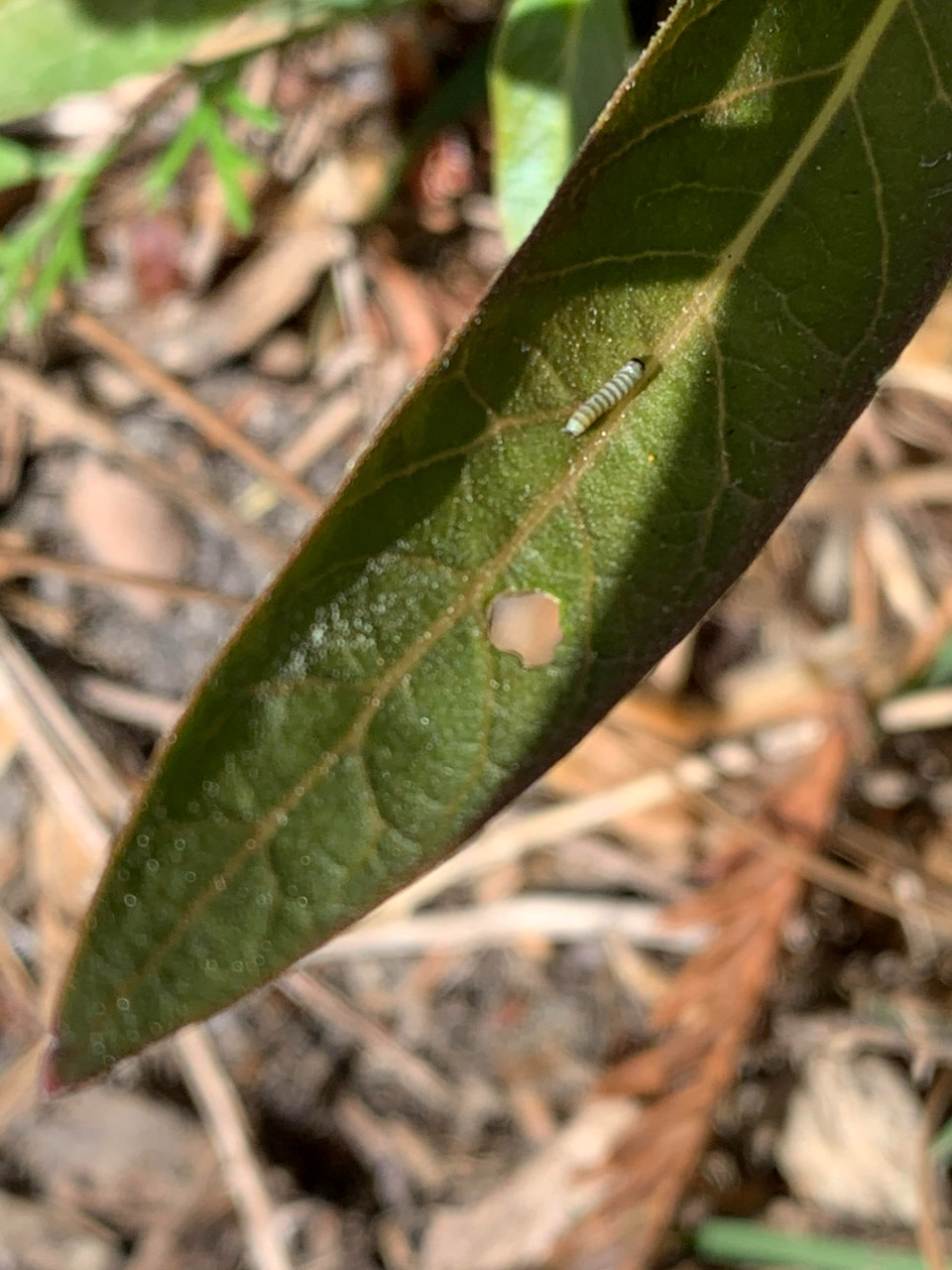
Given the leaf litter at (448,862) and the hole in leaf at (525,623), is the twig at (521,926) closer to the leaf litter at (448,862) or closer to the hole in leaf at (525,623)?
the leaf litter at (448,862)

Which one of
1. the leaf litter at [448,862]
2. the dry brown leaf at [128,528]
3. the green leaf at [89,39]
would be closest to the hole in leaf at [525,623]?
the leaf litter at [448,862]

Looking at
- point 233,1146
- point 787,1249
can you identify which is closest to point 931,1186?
point 787,1249

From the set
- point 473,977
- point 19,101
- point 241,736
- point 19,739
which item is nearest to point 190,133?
point 19,101

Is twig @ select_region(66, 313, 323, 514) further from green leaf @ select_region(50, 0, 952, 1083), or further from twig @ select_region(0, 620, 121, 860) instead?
green leaf @ select_region(50, 0, 952, 1083)

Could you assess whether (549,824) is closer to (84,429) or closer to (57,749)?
(57,749)

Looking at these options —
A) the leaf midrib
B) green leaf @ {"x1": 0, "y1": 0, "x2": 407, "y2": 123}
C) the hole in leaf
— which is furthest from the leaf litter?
the leaf midrib
